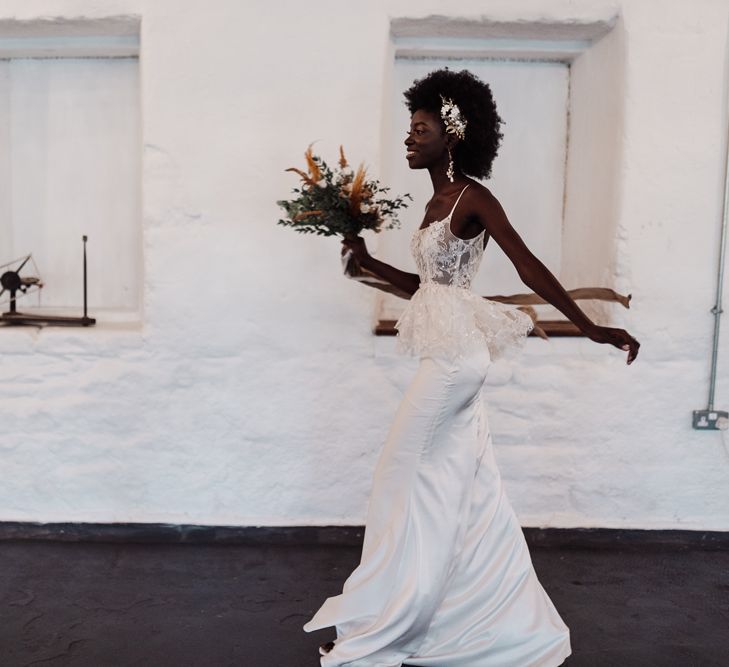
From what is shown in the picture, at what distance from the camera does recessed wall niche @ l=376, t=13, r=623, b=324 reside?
13.9ft

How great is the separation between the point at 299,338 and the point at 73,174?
5.27ft

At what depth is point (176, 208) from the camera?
4.17 m

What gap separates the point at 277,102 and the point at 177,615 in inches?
94.3

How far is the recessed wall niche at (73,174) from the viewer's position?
15.1ft

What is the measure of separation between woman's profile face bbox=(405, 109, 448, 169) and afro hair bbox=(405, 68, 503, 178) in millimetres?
34

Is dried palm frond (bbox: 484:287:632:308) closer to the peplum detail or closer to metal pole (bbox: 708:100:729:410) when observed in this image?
the peplum detail

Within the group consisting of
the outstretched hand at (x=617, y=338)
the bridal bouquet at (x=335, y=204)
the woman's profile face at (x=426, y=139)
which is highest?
the woman's profile face at (x=426, y=139)

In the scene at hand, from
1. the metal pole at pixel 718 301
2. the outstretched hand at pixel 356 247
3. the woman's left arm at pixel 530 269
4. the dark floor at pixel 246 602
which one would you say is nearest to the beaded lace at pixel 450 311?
the woman's left arm at pixel 530 269

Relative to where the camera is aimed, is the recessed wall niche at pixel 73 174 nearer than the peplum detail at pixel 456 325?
No

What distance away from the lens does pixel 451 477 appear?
2.93m

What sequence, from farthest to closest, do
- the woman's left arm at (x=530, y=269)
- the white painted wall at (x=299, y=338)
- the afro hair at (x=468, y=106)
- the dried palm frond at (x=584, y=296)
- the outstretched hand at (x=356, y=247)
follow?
the white painted wall at (x=299, y=338)
the dried palm frond at (x=584, y=296)
the outstretched hand at (x=356, y=247)
the afro hair at (x=468, y=106)
the woman's left arm at (x=530, y=269)

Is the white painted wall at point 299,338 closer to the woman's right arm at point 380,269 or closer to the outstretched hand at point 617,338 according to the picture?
the woman's right arm at point 380,269

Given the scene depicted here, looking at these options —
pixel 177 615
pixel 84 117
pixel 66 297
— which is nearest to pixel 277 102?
pixel 84 117

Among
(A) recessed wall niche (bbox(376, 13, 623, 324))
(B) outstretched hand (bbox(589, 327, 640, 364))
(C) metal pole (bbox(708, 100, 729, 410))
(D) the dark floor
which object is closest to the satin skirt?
(D) the dark floor
